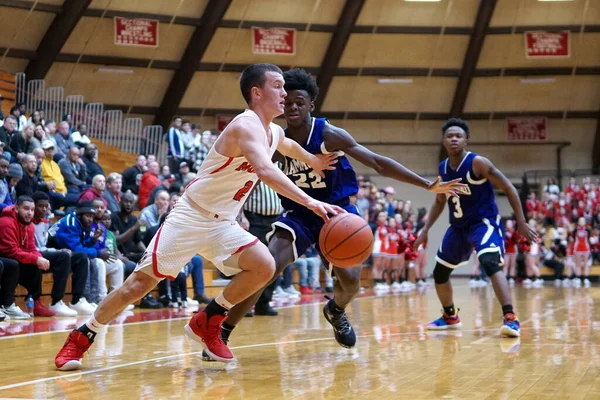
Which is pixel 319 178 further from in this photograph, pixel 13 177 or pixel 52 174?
pixel 52 174

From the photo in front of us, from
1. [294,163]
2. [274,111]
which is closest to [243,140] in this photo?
[274,111]

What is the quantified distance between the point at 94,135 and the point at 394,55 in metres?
10.6

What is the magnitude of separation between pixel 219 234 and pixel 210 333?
69cm

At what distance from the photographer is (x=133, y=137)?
23.3 metres

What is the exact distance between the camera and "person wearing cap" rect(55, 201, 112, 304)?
10.1 m

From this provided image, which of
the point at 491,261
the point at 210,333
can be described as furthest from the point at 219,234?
the point at 491,261

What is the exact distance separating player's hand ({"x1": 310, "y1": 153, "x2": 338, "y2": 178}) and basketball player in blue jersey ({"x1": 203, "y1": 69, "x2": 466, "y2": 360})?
162 millimetres

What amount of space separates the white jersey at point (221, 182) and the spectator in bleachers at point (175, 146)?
45.5ft

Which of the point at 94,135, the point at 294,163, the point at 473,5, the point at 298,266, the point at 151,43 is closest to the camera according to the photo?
the point at 294,163

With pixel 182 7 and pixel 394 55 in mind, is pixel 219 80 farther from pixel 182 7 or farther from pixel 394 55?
pixel 394 55

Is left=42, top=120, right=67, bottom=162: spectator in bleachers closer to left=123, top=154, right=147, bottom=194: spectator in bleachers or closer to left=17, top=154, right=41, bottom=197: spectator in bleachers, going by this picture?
left=123, top=154, right=147, bottom=194: spectator in bleachers

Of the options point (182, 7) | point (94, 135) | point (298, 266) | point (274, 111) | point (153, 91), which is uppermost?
point (182, 7)

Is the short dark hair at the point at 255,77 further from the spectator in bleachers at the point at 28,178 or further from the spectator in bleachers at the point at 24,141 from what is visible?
the spectator in bleachers at the point at 24,141

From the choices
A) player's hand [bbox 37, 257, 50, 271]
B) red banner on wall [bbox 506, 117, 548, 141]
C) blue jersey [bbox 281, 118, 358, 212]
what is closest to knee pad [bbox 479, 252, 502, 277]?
blue jersey [bbox 281, 118, 358, 212]
